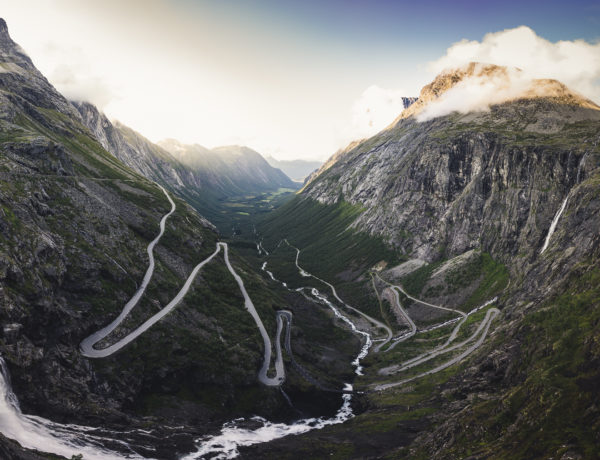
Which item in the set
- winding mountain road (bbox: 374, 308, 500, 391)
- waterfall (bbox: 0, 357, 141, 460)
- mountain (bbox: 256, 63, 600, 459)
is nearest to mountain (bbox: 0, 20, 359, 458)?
waterfall (bbox: 0, 357, 141, 460)

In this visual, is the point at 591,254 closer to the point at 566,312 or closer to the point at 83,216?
the point at 566,312

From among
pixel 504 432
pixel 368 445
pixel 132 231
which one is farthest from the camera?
pixel 132 231

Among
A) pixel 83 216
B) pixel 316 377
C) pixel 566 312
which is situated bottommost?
pixel 316 377

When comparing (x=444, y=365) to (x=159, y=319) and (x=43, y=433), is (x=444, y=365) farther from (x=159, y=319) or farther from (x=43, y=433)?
(x=43, y=433)

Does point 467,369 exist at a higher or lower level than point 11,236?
lower

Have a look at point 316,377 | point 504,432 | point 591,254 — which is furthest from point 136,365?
point 591,254

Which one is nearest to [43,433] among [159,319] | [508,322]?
[159,319]

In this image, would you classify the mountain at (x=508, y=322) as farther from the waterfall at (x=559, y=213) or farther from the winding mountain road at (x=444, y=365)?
the waterfall at (x=559, y=213)

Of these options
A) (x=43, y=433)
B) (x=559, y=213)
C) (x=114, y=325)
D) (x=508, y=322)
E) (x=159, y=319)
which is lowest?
(x=508, y=322)
